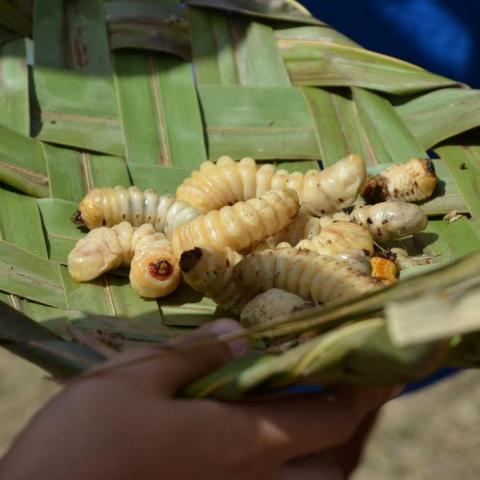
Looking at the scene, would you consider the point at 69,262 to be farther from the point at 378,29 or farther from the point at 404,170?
the point at 378,29

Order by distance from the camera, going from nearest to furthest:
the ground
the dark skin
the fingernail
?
the dark skin, the fingernail, the ground

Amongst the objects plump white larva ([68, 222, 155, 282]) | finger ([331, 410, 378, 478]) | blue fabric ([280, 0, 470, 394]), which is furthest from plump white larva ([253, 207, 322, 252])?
blue fabric ([280, 0, 470, 394])

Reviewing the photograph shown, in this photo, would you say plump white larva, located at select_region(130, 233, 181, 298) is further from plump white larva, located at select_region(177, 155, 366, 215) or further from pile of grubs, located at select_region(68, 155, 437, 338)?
plump white larva, located at select_region(177, 155, 366, 215)

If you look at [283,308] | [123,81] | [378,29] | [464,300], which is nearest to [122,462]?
[464,300]

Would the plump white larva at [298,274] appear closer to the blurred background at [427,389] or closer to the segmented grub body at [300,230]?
the segmented grub body at [300,230]

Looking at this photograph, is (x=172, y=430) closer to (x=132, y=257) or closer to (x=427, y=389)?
(x=132, y=257)
